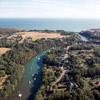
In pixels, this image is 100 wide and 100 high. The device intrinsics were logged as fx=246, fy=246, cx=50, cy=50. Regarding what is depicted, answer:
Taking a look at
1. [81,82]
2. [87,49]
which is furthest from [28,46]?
[81,82]

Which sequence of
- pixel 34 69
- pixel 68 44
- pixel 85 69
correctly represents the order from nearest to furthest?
pixel 85 69, pixel 34 69, pixel 68 44

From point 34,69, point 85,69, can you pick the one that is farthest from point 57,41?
point 85,69

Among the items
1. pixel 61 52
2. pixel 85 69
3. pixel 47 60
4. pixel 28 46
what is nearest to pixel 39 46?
pixel 28 46

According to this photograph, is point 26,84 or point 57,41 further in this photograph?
point 57,41

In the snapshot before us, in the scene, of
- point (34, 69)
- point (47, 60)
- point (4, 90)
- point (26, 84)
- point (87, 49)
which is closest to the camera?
point (4, 90)

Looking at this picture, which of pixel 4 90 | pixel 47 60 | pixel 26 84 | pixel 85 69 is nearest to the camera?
pixel 4 90

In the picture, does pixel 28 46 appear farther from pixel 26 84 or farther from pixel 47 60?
pixel 26 84

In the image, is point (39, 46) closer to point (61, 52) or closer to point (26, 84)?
point (61, 52)

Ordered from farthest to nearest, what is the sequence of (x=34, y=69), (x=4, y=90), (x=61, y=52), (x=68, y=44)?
(x=68, y=44) → (x=61, y=52) → (x=34, y=69) → (x=4, y=90)

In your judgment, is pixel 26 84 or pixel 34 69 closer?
pixel 26 84
